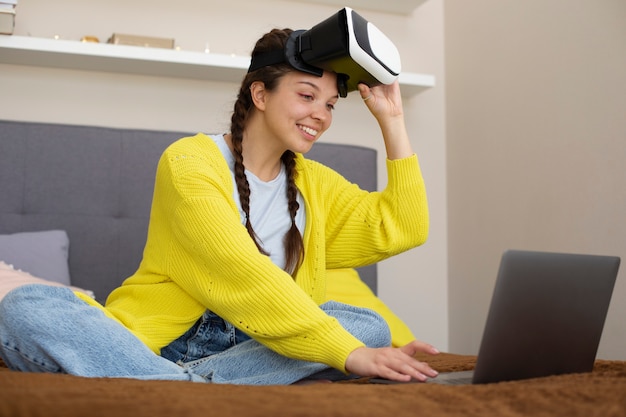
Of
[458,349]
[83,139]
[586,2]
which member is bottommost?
[458,349]

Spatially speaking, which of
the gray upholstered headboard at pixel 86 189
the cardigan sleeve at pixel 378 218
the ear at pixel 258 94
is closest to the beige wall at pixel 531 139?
the cardigan sleeve at pixel 378 218

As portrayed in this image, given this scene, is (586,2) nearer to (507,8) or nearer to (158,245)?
(507,8)

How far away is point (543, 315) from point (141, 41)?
6.46 ft

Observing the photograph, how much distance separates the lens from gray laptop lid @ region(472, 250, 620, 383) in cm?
110

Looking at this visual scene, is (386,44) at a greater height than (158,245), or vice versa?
(386,44)

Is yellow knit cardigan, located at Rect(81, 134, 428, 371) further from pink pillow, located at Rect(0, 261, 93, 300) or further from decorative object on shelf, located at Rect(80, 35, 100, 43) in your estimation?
decorative object on shelf, located at Rect(80, 35, 100, 43)

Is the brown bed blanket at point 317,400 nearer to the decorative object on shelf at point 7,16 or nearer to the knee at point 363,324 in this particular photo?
the knee at point 363,324

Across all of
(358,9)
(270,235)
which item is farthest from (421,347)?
(358,9)

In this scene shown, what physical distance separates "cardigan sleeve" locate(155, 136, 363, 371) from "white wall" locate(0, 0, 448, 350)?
48.1 inches

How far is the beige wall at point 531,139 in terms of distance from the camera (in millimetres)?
2369

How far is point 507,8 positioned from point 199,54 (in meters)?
1.16

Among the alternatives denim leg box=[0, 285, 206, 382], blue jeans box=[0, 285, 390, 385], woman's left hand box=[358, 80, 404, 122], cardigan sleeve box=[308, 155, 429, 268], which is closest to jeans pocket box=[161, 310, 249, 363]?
blue jeans box=[0, 285, 390, 385]

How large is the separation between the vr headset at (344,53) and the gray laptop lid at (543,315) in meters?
0.75

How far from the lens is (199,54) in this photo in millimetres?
2699
